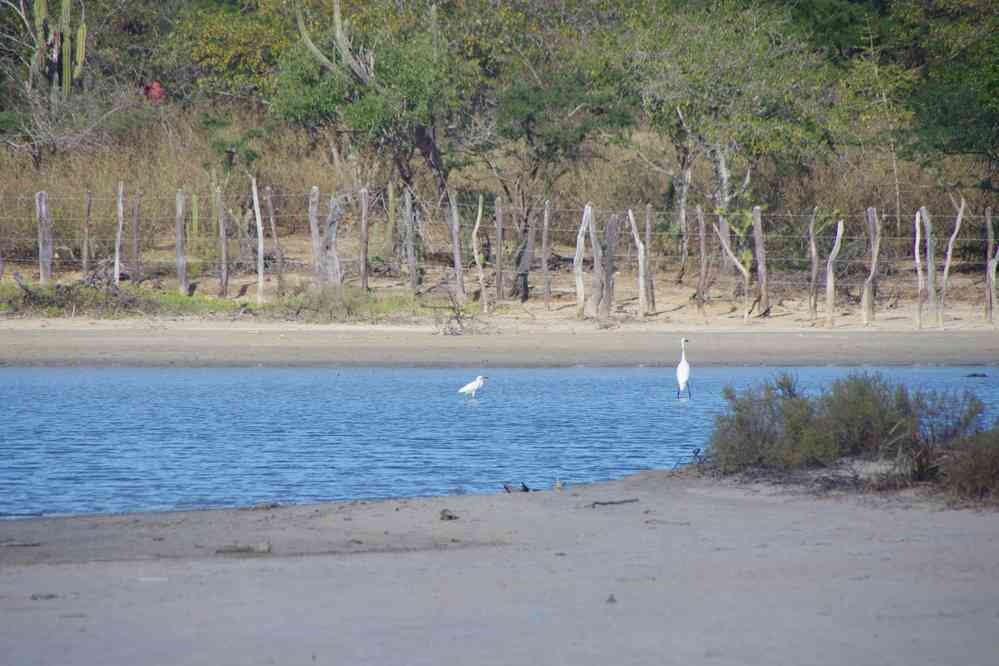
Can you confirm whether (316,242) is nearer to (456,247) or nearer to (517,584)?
(456,247)

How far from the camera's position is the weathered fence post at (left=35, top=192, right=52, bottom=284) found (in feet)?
73.3

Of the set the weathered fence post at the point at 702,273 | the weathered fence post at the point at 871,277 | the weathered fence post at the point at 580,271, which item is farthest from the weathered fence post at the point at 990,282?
the weathered fence post at the point at 580,271

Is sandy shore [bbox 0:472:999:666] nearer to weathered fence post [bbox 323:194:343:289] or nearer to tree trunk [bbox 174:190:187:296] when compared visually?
weathered fence post [bbox 323:194:343:289]

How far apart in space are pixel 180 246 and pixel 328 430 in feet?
35.2

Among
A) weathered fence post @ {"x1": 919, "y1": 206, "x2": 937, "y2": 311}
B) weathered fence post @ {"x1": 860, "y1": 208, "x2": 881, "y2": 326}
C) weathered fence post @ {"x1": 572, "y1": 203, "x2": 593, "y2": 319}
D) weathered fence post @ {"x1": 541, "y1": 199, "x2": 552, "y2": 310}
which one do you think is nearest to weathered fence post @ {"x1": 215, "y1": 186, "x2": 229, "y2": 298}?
weathered fence post @ {"x1": 541, "y1": 199, "x2": 552, "y2": 310}

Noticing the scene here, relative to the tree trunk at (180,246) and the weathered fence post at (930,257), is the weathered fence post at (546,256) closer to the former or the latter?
the weathered fence post at (930,257)

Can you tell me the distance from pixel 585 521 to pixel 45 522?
3126 mm

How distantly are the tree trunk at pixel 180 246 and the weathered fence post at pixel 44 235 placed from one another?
2.13 m

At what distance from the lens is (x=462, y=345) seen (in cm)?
1881

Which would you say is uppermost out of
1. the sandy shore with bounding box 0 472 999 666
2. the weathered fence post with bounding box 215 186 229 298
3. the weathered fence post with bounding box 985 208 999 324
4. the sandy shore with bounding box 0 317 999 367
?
the weathered fence post with bounding box 215 186 229 298

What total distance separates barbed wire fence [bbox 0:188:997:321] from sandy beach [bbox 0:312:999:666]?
14.4m

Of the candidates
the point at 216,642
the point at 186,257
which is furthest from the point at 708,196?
the point at 216,642

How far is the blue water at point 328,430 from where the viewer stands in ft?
31.5

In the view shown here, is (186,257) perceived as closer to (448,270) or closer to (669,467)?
(448,270)
